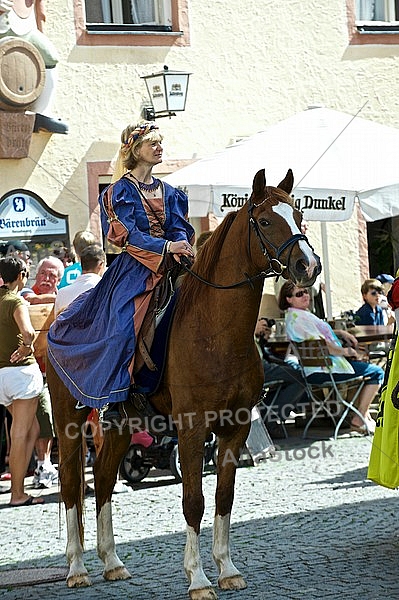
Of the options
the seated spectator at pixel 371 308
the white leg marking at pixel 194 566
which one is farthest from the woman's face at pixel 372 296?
the white leg marking at pixel 194 566

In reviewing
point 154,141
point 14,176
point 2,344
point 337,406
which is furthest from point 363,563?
point 14,176

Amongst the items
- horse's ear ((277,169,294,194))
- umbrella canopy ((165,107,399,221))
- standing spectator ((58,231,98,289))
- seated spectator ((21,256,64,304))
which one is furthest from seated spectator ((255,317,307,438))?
horse's ear ((277,169,294,194))

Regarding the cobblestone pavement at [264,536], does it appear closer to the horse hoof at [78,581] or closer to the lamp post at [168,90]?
the horse hoof at [78,581]

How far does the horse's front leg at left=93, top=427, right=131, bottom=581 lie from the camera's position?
704cm

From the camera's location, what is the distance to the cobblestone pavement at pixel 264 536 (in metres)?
6.60

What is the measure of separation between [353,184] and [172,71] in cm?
338

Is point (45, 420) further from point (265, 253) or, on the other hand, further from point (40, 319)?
point (265, 253)

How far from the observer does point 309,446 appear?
471 inches

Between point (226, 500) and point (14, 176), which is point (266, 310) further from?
point (226, 500)

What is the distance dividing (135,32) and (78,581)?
30.8 ft

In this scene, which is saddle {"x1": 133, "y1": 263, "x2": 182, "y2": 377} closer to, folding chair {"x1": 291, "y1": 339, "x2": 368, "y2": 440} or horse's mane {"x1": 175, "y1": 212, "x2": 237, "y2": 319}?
horse's mane {"x1": 175, "y1": 212, "x2": 237, "y2": 319}

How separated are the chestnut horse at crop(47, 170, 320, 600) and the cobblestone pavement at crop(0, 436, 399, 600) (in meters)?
0.36

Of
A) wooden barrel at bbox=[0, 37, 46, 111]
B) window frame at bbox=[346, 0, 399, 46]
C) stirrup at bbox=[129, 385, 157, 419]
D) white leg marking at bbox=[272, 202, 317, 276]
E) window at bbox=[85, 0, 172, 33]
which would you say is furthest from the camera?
window frame at bbox=[346, 0, 399, 46]

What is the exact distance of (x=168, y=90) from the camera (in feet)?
46.9
